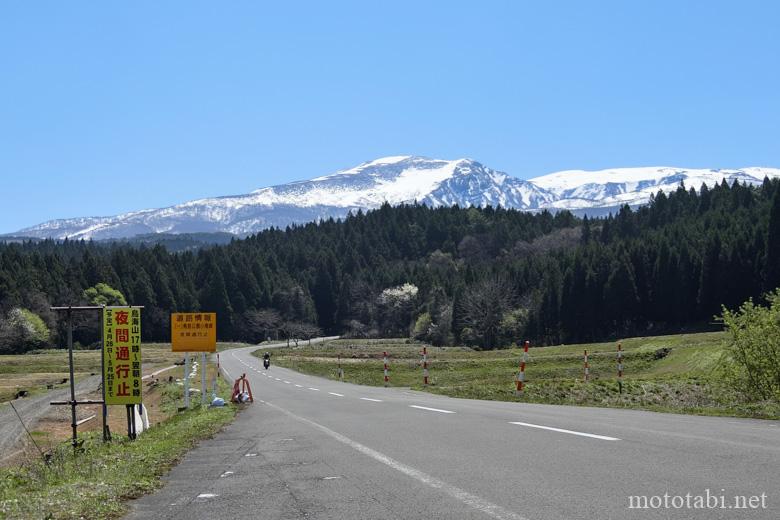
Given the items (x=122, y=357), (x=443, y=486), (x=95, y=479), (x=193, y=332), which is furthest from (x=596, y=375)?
(x=443, y=486)

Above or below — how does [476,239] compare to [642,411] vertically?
above

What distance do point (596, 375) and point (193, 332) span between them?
31628 millimetres

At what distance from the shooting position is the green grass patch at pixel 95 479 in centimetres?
777

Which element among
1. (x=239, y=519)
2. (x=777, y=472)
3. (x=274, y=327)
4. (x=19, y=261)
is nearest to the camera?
(x=239, y=519)

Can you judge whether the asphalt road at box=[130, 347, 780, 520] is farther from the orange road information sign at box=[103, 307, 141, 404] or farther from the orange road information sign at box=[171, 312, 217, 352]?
the orange road information sign at box=[171, 312, 217, 352]

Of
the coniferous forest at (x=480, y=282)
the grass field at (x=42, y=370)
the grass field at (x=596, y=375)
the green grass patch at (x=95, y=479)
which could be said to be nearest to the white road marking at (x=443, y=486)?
the green grass patch at (x=95, y=479)

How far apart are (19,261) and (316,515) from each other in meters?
138

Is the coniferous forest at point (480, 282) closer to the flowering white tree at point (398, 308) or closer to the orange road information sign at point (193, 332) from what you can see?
the flowering white tree at point (398, 308)

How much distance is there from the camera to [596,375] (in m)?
50.8

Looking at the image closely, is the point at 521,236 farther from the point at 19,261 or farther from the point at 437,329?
the point at 19,261

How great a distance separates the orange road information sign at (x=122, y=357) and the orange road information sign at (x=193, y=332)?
385 inches

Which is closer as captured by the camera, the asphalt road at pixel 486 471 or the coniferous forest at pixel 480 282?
the asphalt road at pixel 486 471

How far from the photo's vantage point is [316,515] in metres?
6.97

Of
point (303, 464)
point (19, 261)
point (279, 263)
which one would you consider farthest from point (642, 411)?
point (279, 263)
